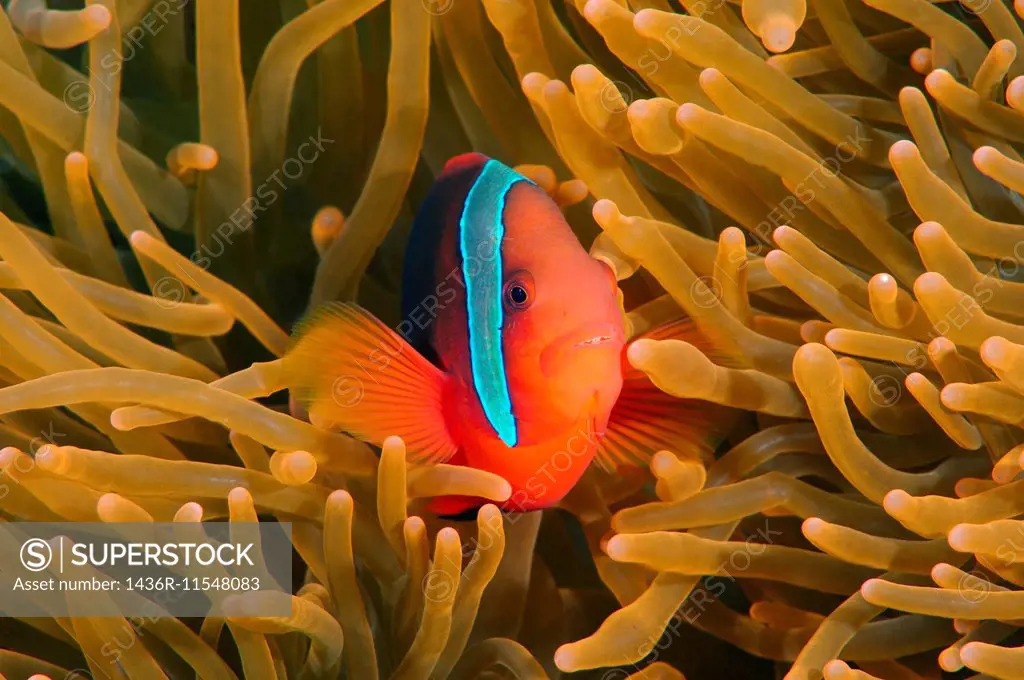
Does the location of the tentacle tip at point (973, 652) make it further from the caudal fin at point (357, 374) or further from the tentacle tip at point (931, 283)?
the caudal fin at point (357, 374)

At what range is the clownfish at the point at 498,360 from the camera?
793 millimetres

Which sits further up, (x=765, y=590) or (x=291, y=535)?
(x=291, y=535)

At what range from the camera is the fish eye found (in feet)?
2.62

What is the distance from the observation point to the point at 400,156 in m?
1.08

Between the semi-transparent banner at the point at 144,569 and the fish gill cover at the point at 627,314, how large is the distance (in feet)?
0.06

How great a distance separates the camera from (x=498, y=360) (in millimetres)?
844

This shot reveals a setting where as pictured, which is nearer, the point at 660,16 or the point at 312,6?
the point at 660,16

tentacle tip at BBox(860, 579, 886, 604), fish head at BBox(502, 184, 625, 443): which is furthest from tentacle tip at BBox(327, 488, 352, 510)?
tentacle tip at BBox(860, 579, 886, 604)

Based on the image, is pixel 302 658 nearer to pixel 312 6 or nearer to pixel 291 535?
pixel 291 535

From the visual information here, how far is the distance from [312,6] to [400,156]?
0.78ft

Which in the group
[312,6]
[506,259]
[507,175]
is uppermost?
[312,6]

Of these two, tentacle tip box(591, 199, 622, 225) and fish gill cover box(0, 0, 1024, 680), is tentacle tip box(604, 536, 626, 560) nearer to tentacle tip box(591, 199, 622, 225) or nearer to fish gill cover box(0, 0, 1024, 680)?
fish gill cover box(0, 0, 1024, 680)

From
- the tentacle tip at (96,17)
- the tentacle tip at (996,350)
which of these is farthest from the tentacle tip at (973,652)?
the tentacle tip at (96,17)

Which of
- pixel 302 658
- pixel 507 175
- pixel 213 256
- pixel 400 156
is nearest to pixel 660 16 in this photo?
pixel 507 175
